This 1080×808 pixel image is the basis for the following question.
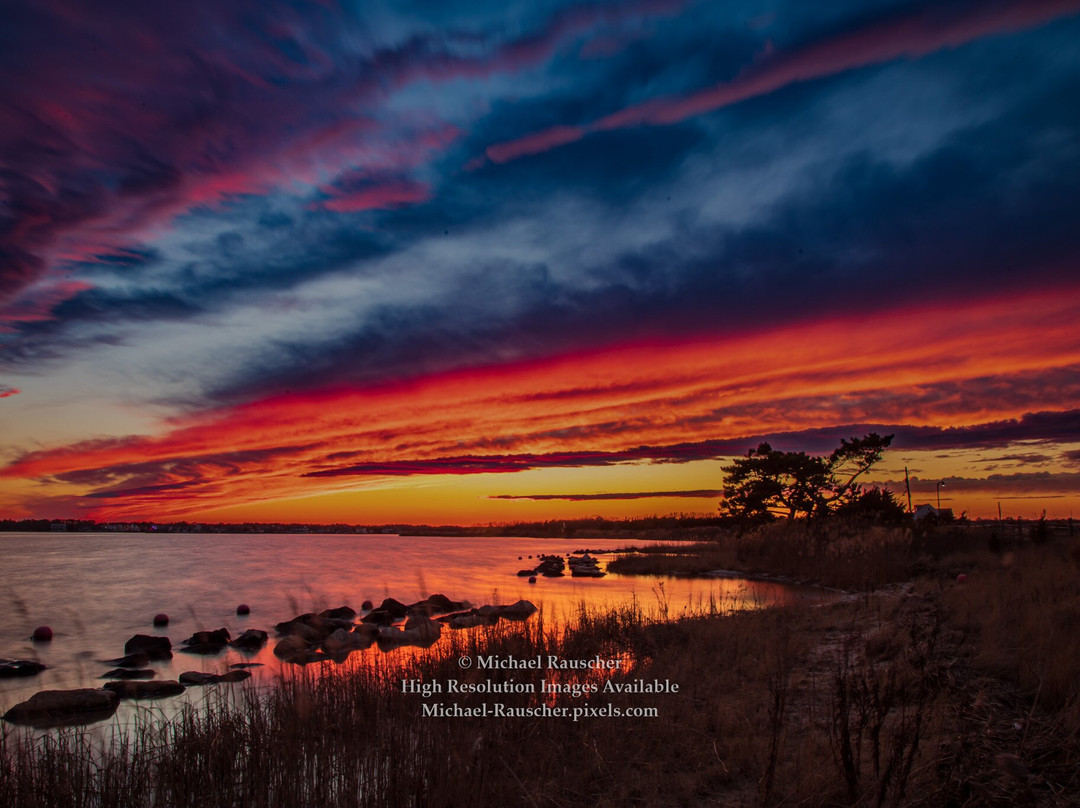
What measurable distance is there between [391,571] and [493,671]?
130ft

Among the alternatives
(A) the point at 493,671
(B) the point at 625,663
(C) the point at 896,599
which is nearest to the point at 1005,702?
(B) the point at 625,663

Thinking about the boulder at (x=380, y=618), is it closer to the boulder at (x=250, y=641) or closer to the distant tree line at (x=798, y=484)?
the boulder at (x=250, y=641)

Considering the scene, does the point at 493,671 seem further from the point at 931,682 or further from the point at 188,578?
the point at 188,578

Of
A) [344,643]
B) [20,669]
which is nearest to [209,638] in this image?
[20,669]

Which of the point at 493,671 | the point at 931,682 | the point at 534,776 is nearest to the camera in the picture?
the point at 534,776

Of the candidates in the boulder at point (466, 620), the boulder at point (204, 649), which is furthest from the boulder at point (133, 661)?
the boulder at point (466, 620)

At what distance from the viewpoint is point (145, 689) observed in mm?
11750

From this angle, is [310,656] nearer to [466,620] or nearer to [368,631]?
[368,631]

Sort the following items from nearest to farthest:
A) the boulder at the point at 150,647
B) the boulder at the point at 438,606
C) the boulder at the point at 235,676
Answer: the boulder at the point at 235,676 < the boulder at the point at 150,647 < the boulder at the point at 438,606

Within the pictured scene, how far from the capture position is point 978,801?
4.90 metres

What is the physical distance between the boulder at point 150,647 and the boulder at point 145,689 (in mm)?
4340

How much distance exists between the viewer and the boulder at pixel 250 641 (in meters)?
16.8

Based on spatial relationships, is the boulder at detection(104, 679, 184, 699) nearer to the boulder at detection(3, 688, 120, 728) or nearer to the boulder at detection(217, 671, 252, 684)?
the boulder at detection(217, 671, 252, 684)

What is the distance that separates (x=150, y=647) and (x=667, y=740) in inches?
595
